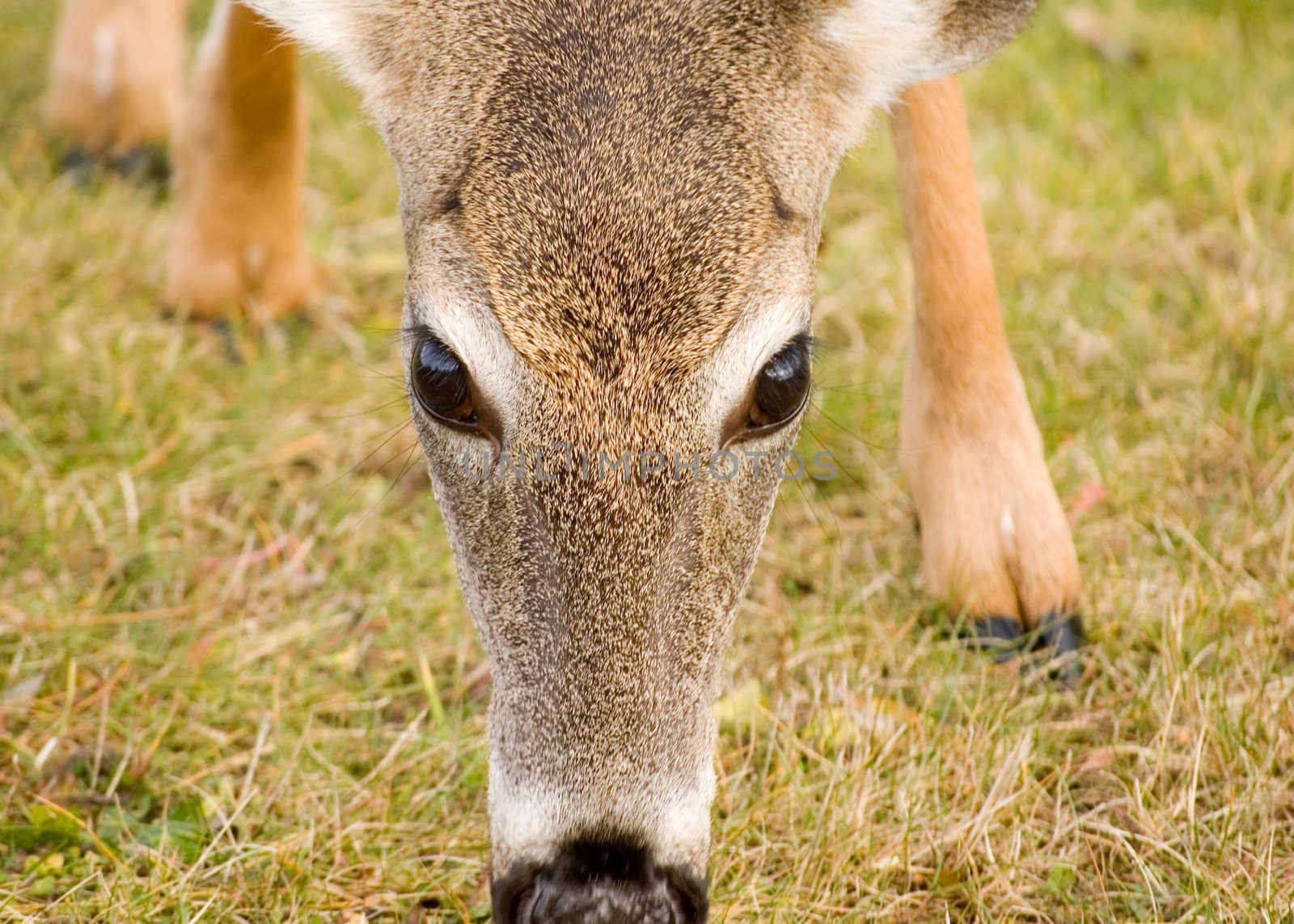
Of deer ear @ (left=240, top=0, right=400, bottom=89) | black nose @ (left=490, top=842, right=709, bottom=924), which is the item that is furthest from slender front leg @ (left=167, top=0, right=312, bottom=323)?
black nose @ (left=490, top=842, right=709, bottom=924)

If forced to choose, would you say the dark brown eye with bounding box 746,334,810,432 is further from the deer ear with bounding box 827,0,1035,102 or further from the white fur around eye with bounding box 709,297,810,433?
the deer ear with bounding box 827,0,1035,102

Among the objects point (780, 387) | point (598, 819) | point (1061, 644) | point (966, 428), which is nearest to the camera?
point (598, 819)

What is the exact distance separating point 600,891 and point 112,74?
525cm

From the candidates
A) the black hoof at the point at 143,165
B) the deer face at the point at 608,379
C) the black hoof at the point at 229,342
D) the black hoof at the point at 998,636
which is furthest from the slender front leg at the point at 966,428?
the black hoof at the point at 143,165

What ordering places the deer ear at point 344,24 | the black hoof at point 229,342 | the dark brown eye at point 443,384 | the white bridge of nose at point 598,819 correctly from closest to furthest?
the white bridge of nose at point 598,819 → the dark brown eye at point 443,384 → the deer ear at point 344,24 → the black hoof at point 229,342

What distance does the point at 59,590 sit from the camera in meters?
4.57

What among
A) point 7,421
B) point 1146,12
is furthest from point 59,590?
point 1146,12

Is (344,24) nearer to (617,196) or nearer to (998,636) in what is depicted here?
(617,196)

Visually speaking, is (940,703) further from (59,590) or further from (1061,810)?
(59,590)

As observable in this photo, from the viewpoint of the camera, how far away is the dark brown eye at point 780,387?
3.24m

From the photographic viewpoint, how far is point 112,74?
6867 millimetres

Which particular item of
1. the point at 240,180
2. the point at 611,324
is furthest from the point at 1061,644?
the point at 240,180

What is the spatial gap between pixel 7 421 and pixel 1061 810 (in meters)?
3.64

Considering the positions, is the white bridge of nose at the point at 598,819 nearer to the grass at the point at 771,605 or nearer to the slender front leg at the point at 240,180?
the grass at the point at 771,605
